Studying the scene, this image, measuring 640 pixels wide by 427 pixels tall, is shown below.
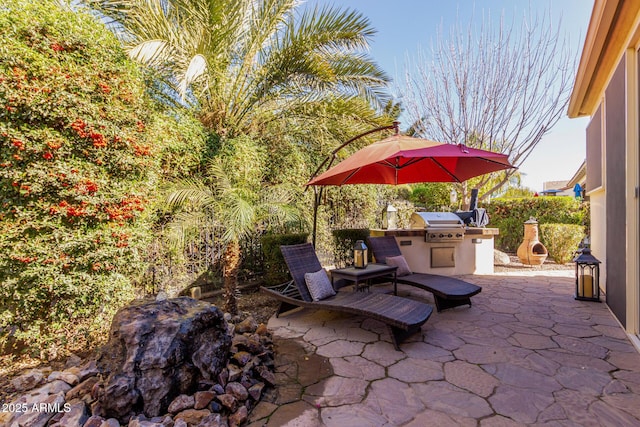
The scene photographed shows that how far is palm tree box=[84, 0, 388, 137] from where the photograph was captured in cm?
509

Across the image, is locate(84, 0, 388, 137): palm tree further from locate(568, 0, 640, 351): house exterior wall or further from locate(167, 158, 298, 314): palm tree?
locate(568, 0, 640, 351): house exterior wall

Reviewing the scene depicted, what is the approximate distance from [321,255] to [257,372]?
15.3ft

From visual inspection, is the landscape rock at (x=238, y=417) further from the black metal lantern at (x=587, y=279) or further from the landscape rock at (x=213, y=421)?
the black metal lantern at (x=587, y=279)

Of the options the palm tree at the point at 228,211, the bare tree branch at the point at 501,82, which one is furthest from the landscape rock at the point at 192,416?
the bare tree branch at the point at 501,82

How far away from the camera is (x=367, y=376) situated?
285 cm

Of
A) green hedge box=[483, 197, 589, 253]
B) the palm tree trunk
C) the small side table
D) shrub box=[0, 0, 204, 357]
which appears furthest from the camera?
green hedge box=[483, 197, 589, 253]

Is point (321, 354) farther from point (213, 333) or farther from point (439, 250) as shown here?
point (439, 250)

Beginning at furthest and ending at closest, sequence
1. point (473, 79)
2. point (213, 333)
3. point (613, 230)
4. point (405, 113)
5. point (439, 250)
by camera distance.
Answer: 1. point (405, 113)
2. point (473, 79)
3. point (439, 250)
4. point (613, 230)
5. point (213, 333)

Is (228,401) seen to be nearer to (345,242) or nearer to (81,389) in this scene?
(81,389)

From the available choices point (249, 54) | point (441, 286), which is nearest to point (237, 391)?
point (441, 286)

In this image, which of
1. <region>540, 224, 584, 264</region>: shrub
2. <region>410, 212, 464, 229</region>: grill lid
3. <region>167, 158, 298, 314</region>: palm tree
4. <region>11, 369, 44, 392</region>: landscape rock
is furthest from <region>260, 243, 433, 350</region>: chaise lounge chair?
<region>540, 224, 584, 264</region>: shrub

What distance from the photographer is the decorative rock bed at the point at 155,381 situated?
2219mm

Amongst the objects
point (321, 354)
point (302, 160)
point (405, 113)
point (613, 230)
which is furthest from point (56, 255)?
point (405, 113)

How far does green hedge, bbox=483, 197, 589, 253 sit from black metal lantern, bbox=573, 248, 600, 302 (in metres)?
6.06
